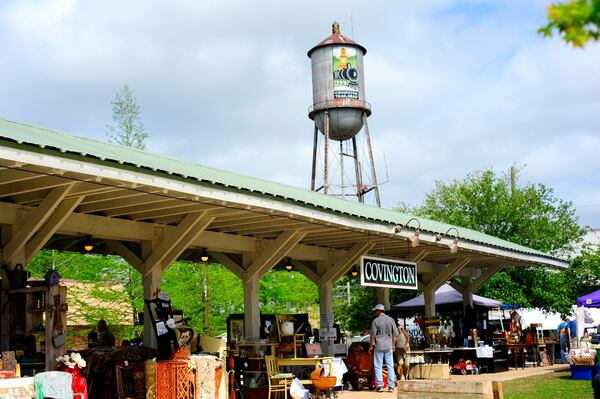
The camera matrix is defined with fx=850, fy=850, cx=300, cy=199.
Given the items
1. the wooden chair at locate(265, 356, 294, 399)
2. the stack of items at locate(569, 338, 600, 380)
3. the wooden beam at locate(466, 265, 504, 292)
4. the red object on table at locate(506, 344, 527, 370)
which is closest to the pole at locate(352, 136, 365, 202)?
the wooden beam at locate(466, 265, 504, 292)

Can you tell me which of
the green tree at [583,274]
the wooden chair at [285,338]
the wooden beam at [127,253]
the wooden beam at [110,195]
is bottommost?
the wooden chair at [285,338]

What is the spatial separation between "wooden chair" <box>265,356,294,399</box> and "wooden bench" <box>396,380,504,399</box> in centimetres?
516

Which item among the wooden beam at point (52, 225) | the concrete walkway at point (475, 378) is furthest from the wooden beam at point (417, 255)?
the wooden beam at point (52, 225)

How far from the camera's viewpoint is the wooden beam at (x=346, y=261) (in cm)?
1653

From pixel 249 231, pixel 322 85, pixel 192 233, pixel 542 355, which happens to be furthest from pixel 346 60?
pixel 192 233

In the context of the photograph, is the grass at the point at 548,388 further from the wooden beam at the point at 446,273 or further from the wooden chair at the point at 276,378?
the wooden beam at the point at 446,273

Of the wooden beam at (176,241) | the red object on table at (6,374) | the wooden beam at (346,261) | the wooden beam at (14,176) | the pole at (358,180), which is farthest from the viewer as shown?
the pole at (358,180)

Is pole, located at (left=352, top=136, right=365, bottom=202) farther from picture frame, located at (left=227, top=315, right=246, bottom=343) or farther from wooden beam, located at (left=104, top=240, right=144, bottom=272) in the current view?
wooden beam, located at (left=104, top=240, right=144, bottom=272)

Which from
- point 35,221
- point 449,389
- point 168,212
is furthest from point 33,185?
point 449,389

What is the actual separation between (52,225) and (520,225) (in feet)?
73.5

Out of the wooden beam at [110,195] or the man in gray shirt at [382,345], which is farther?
the man in gray shirt at [382,345]

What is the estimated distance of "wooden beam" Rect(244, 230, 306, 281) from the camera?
14.0 meters

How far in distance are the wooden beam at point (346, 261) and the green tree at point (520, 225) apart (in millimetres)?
11926

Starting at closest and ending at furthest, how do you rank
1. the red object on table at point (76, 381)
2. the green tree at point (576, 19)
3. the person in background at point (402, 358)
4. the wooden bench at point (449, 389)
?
the green tree at point (576, 19)
the wooden bench at point (449, 389)
the red object on table at point (76, 381)
the person in background at point (402, 358)
